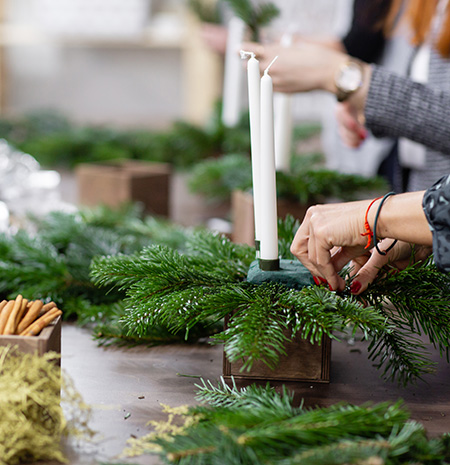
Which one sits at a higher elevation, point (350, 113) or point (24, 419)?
point (350, 113)

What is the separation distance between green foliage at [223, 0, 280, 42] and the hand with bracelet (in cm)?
35

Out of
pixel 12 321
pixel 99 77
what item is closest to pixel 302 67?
pixel 12 321

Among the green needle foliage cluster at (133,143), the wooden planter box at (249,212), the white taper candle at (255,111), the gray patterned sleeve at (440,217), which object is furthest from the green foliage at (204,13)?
the gray patterned sleeve at (440,217)

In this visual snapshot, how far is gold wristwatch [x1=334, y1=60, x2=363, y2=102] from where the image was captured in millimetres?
818

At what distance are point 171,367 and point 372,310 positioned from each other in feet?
0.62

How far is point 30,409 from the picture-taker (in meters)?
0.38

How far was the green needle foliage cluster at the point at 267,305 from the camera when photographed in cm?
42

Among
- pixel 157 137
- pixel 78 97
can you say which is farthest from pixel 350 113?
pixel 78 97

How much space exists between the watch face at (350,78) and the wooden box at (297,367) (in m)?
0.46

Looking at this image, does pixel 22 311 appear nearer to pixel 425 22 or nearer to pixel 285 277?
pixel 285 277

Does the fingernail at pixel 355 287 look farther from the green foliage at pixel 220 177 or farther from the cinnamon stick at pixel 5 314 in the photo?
the green foliage at pixel 220 177

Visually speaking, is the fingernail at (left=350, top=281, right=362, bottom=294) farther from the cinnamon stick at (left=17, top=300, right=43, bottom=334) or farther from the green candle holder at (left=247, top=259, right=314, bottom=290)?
the cinnamon stick at (left=17, top=300, right=43, bottom=334)

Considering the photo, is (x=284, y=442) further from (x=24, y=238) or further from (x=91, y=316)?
(x=24, y=238)

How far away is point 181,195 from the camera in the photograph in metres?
1.44
